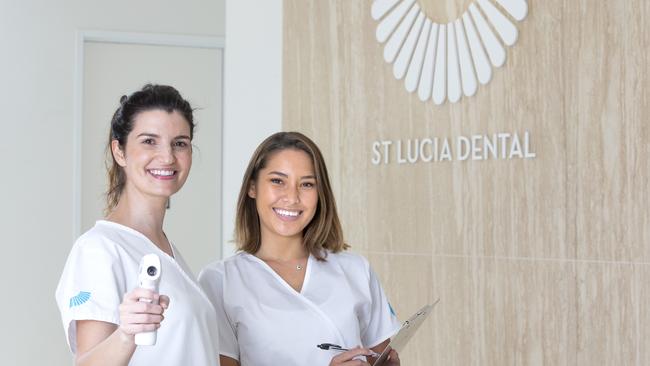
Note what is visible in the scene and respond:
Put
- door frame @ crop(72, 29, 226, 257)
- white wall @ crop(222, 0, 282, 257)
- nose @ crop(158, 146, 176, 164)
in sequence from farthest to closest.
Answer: door frame @ crop(72, 29, 226, 257), white wall @ crop(222, 0, 282, 257), nose @ crop(158, 146, 176, 164)

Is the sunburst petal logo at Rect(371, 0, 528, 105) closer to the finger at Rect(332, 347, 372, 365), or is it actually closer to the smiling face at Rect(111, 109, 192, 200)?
the finger at Rect(332, 347, 372, 365)

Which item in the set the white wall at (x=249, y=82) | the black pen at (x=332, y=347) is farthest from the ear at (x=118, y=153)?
the white wall at (x=249, y=82)

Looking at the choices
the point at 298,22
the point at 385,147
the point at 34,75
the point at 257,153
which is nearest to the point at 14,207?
the point at 34,75

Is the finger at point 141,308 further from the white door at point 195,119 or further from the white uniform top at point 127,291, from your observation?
the white door at point 195,119

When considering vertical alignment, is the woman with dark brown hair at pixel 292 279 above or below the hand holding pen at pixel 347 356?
above

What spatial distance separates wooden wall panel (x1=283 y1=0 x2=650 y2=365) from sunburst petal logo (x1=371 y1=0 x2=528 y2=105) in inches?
1.5

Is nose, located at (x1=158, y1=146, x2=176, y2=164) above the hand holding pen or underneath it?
above

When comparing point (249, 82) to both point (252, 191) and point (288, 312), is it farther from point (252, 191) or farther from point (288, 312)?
point (288, 312)

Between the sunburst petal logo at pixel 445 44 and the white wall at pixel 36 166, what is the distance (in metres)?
2.09

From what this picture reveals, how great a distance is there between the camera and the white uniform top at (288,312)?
194 cm

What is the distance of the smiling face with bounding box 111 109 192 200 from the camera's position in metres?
1.69

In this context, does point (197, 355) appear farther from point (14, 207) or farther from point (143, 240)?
point (14, 207)

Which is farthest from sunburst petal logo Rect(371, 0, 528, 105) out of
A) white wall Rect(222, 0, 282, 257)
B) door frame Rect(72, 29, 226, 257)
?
door frame Rect(72, 29, 226, 257)

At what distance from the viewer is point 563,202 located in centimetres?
262
